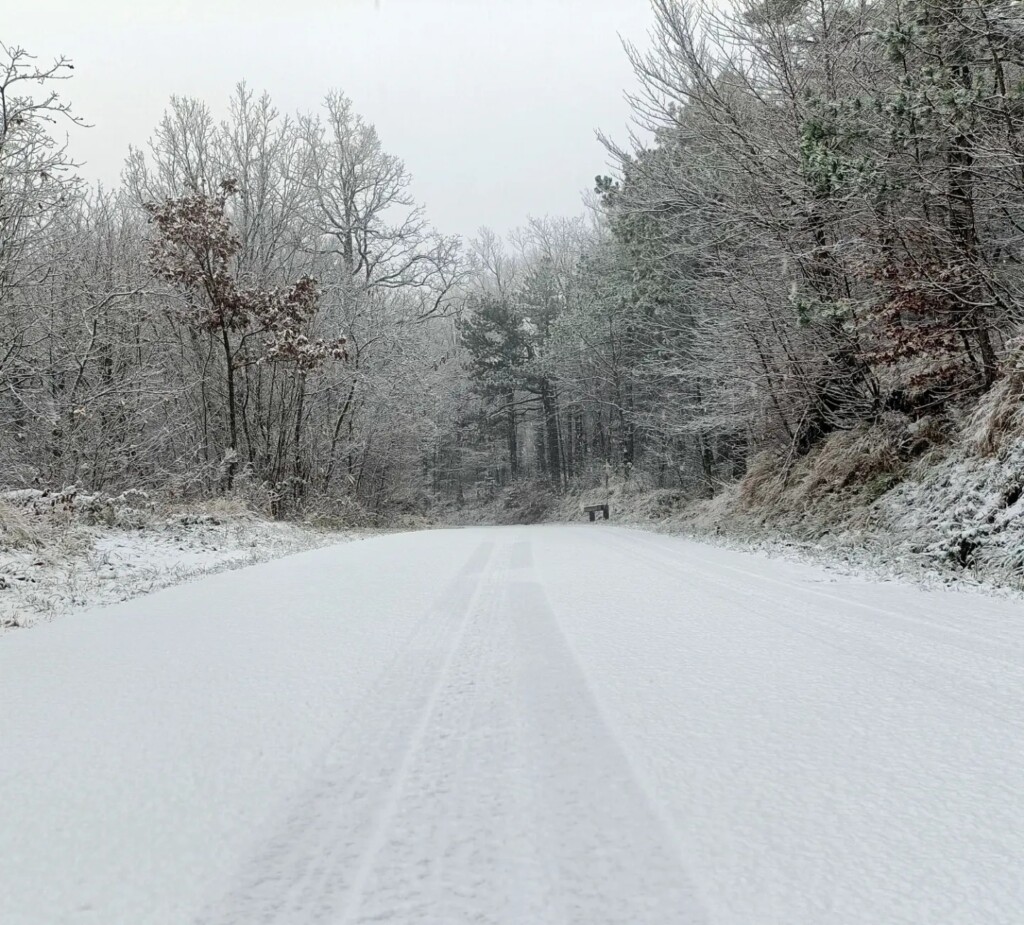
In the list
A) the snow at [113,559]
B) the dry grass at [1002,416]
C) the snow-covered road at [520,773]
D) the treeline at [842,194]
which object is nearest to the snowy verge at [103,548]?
the snow at [113,559]

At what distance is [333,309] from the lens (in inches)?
773

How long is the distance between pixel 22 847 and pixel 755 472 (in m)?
12.5

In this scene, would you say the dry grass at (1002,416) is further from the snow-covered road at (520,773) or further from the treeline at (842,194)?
the snow-covered road at (520,773)

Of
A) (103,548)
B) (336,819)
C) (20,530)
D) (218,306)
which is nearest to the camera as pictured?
(336,819)

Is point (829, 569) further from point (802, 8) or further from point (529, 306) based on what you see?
point (529, 306)

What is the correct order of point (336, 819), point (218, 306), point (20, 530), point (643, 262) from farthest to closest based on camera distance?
point (643, 262) < point (218, 306) < point (20, 530) < point (336, 819)

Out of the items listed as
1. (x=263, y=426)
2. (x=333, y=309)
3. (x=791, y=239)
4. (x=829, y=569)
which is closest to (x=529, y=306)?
(x=333, y=309)

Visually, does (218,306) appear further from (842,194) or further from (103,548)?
(842,194)

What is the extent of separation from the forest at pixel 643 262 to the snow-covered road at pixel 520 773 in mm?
5120

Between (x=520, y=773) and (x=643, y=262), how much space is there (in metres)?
17.0

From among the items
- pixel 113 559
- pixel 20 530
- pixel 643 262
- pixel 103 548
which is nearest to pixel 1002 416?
pixel 113 559

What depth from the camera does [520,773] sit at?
184 centimetres

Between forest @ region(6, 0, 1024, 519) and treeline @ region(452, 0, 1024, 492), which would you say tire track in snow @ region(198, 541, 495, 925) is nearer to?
forest @ region(6, 0, 1024, 519)

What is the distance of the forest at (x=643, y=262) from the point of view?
7074 millimetres
